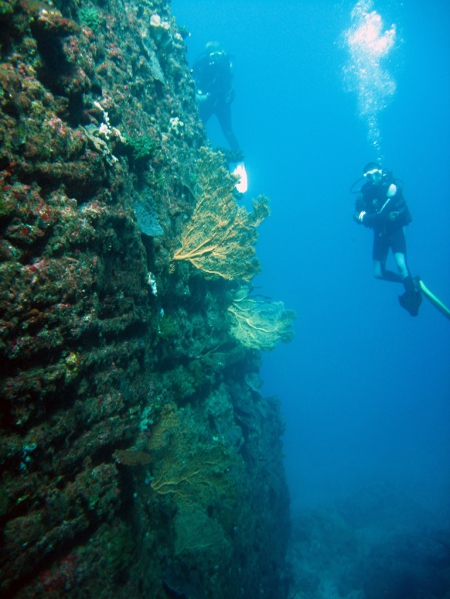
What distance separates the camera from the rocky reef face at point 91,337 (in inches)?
95.7

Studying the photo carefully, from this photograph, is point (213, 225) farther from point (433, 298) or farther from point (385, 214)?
point (433, 298)

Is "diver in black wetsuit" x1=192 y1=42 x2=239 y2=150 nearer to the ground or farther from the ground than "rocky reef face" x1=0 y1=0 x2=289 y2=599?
farther from the ground

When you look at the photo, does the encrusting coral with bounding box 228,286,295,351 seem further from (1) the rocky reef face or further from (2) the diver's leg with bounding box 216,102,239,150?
(2) the diver's leg with bounding box 216,102,239,150

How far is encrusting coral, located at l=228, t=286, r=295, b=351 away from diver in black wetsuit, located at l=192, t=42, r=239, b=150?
1115cm

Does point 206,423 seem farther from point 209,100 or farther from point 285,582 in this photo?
point 209,100

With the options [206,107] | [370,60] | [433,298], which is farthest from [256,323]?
[370,60]

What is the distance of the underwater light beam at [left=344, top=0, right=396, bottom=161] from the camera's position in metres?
51.7

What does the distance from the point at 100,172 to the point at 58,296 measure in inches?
58.4

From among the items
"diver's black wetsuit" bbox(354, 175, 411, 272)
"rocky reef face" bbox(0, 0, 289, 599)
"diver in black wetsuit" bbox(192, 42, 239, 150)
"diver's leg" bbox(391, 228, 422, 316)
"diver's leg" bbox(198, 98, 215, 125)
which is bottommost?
"rocky reef face" bbox(0, 0, 289, 599)

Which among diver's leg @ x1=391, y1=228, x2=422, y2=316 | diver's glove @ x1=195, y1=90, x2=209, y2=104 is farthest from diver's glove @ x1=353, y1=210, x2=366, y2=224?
diver's glove @ x1=195, y1=90, x2=209, y2=104

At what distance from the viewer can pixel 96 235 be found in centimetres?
308

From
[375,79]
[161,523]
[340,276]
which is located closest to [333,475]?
[161,523]

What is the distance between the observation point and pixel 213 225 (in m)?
5.61

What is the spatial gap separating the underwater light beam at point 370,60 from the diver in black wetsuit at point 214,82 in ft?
82.5
